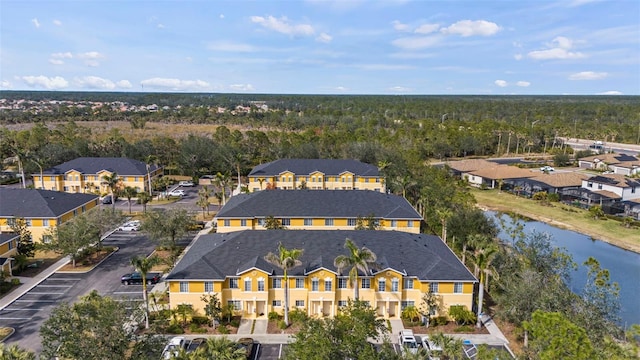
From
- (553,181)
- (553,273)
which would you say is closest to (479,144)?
(553,181)

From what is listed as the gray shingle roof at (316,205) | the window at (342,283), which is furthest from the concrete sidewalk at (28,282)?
the window at (342,283)

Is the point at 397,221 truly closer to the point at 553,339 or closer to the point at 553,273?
the point at 553,273

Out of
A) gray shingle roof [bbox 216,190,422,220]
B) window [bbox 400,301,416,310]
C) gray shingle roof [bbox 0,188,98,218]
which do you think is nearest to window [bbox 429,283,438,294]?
window [bbox 400,301,416,310]

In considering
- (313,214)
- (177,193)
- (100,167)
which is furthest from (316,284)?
(100,167)

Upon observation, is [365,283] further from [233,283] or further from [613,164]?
[613,164]

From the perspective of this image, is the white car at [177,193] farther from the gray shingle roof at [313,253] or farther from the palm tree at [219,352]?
the palm tree at [219,352]

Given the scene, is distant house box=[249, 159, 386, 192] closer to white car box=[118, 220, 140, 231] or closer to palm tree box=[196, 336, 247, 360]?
white car box=[118, 220, 140, 231]
